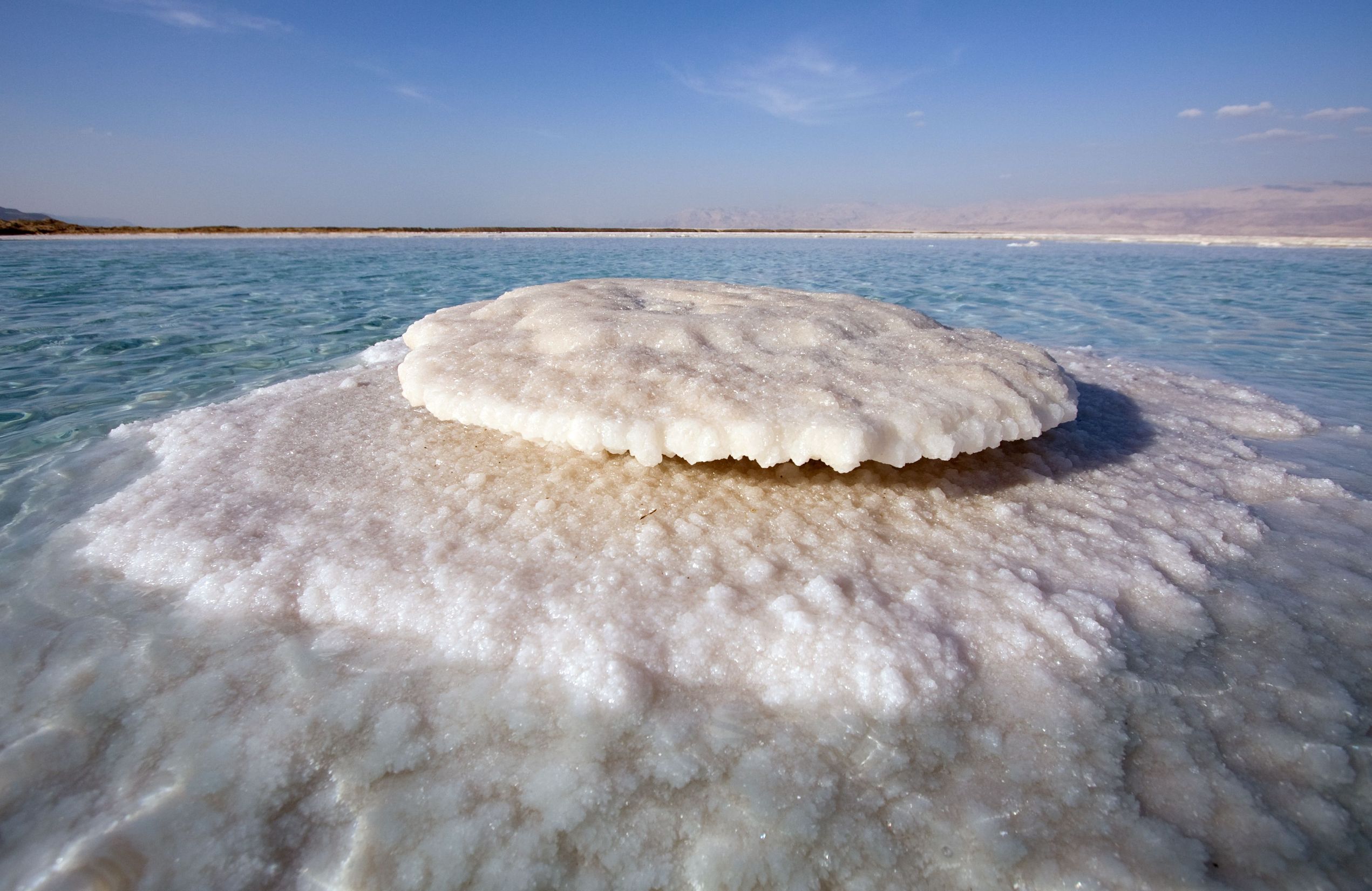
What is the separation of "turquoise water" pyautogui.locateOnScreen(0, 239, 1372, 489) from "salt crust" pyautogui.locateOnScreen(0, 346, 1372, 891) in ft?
6.79

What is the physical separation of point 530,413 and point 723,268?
14.6 metres

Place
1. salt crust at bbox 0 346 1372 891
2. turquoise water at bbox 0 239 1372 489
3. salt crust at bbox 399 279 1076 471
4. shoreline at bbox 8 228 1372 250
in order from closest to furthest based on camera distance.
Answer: salt crust at bbox 0 346 1372 891, salt crust at bbox 399 279 1076 471, turquoise water at bbox 0 239 1372 489, shoreline at bbox 8 228 1372 250

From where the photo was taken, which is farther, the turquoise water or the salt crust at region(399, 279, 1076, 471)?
the turquoise water

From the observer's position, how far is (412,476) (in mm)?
2674

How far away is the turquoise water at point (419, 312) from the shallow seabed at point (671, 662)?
3.39 ft

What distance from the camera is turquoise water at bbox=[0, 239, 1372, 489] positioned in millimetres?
4285

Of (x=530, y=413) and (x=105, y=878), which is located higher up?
(x=530, y=413)

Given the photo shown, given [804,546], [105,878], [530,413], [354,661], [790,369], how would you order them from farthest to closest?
[790,369], [530,413], [804,546], [354,661], [105,878]

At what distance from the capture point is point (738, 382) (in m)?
2.40

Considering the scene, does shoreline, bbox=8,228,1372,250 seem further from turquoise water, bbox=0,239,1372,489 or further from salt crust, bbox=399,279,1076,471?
salt crust, bbox=399,279,1076,471

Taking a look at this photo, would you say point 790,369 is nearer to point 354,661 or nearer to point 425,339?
point 354,661

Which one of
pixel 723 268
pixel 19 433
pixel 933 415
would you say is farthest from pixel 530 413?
pixel 723 268

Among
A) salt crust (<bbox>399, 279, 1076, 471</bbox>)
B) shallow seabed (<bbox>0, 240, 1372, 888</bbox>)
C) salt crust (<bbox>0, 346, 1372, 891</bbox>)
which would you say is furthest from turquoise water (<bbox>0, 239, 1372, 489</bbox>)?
salt crust (<bbox>399, 279, 1076, 471</bbox>)

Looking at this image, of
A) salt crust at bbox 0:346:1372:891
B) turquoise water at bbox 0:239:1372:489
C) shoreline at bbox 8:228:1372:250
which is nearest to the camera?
salt crust at bbox 0:346:1372:891
